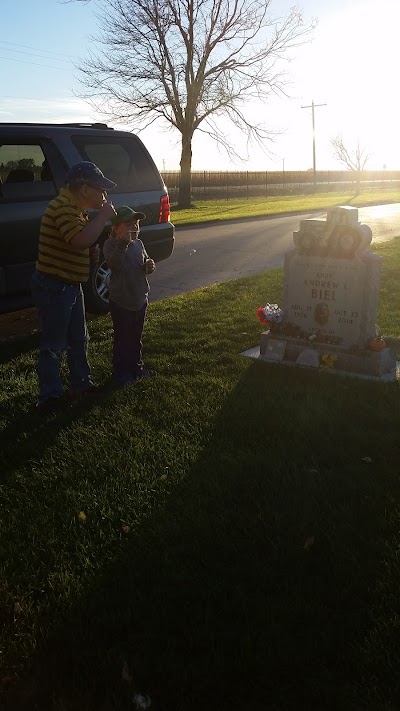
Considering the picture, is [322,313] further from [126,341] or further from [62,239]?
[62,239]

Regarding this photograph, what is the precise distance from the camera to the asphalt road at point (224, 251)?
1027cm

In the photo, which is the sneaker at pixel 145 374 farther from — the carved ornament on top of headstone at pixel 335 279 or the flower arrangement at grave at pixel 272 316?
the carved ornament on top of headstone at pixel 335 279

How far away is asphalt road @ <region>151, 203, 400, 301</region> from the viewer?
10.3 metres

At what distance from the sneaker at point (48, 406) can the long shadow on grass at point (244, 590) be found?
4.18ft

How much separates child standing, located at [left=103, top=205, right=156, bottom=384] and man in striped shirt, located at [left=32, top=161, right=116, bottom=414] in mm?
313

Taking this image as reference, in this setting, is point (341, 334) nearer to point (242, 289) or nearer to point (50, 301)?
point (50, 301)

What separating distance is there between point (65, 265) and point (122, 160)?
3780 mm

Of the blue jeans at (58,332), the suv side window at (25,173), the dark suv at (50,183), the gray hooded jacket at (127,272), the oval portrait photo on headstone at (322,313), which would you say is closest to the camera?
the blue jeans at (58,332)

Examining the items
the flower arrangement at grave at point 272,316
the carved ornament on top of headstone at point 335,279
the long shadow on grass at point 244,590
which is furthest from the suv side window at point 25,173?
the long shadow on grass at point 244,590

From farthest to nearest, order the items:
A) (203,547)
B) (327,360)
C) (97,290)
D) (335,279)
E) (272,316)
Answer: (97,290) → (272,316) → (335,279) → (327,360) → (203,547)

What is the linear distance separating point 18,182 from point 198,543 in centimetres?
486

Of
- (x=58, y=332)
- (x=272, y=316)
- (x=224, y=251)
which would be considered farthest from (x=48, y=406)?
(x=224, y=251)

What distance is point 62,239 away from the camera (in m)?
4.43

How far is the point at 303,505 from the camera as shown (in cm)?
335
